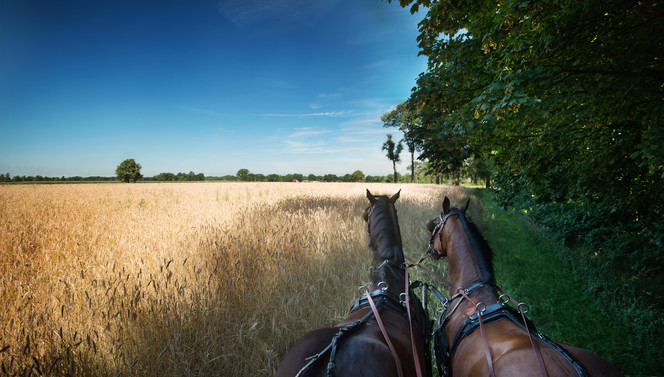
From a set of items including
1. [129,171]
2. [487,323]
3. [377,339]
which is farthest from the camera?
[129,171]

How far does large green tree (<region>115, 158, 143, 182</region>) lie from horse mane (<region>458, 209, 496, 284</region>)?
183 feet

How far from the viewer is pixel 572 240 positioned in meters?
7.11

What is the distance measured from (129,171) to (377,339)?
5642cm

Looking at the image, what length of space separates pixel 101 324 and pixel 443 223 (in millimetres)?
3600

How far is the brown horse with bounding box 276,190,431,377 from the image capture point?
48.5 inches

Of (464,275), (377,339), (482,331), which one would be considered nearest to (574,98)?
(464,275)

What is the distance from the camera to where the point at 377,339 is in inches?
56.4

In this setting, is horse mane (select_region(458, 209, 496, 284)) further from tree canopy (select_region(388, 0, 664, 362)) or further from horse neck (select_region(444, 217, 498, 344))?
tree canopy (select_region(388, 0, 664, 362))

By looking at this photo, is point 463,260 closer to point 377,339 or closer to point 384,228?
point 384,228

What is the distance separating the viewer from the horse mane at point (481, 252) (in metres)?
2.22

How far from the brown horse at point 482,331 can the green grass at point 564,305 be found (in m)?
2.59

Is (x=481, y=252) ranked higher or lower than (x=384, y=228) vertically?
lower

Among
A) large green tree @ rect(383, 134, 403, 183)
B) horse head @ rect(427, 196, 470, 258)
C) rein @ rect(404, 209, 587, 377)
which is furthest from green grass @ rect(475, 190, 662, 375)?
large green tree @ rect(383, 134, 403, 183)

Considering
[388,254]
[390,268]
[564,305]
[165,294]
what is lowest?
[564,305]
